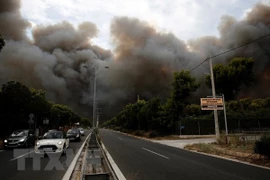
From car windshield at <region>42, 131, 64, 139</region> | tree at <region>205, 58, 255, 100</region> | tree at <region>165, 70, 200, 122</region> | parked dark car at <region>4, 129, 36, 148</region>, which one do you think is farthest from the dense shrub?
tree at <region>205, 58, 255, 100</region>

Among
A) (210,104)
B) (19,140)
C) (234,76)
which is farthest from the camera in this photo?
(234,76)

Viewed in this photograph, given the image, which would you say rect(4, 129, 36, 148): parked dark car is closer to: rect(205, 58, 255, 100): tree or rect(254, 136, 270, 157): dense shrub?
rect(254, 136, 270, 157): dense shrub

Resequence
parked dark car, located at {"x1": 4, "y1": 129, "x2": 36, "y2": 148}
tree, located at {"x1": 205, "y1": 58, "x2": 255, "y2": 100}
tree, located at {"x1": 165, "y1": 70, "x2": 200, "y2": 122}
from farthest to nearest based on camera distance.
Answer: tree, located at {"x1": 205, "y1": 58, "x2": 255, "y2": 100}, tree, located at {"x1": 165, "y1": 70, "x2": 200, "y2": 122}, parked dark car, located at {"x1": 4, "y1": 129, "x2": 36, "y2": 148}

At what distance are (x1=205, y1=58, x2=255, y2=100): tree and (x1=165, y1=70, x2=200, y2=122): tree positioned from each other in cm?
1717

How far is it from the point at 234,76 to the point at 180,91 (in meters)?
19.6

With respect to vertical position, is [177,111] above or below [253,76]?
below

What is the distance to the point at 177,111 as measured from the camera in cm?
3459

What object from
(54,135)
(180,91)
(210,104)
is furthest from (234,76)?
(54,135)

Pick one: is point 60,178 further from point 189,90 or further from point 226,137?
point 189,90

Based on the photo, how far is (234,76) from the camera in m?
46.6

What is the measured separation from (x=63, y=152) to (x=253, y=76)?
44844mm

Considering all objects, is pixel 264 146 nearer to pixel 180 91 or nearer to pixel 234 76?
pixel 180 91

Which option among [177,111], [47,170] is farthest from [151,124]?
[47,170]

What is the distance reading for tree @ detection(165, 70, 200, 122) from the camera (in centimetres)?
3367
